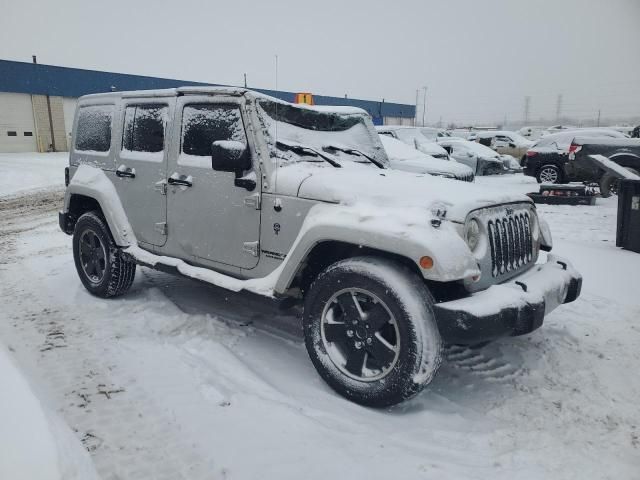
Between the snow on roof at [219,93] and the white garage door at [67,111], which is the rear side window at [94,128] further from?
the white garage door at [67,111]

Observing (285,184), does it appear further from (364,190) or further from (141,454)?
(141,454)

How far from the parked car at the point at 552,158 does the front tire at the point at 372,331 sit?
38.0 ft

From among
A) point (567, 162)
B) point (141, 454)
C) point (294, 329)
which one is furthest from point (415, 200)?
point (567, 162)

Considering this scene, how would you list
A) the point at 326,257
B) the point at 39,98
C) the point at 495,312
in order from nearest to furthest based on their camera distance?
the point at 495,312 → the point at 326,257 → the point at 39,98

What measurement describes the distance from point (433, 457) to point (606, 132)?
14580mm

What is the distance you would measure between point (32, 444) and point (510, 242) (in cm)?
286

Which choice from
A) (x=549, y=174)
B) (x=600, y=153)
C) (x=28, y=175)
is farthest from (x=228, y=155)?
(x=28, y=175)

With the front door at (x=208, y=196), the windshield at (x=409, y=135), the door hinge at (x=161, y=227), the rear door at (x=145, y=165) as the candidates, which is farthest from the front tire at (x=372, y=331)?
the windshield at (x=409, y=135)

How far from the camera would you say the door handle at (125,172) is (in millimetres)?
4387

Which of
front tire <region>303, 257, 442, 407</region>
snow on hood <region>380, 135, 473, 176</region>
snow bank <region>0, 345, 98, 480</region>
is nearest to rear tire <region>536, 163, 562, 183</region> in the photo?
snow on hood <region>380, 135, 473, 176</region>

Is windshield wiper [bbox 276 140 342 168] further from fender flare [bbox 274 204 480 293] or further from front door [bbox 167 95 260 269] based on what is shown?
fender flare [bbox 274 204 480 293]

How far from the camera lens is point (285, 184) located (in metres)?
3.32

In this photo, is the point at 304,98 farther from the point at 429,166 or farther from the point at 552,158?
the point at 552,158

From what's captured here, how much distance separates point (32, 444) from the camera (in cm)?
189
